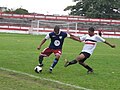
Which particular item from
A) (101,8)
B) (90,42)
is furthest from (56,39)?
(101,8)

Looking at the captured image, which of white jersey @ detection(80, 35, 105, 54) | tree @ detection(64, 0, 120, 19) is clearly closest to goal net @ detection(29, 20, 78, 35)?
tree @ detection(64, 0, 120, 19)

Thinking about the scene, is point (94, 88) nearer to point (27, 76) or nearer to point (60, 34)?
point (27, 76)

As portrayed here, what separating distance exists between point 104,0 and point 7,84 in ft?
205

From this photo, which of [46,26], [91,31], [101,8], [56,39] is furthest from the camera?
[101,8]

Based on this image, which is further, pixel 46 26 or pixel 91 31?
pixel 46 26

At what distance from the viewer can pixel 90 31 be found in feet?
41.3

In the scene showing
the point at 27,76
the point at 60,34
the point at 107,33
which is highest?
the point at 60,34

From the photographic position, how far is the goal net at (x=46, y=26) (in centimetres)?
5307

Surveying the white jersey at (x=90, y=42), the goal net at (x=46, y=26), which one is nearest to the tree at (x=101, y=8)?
the goal net at (x=46, y=26)

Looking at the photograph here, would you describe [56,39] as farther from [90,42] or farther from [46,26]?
[46,26]

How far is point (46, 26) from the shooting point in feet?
191

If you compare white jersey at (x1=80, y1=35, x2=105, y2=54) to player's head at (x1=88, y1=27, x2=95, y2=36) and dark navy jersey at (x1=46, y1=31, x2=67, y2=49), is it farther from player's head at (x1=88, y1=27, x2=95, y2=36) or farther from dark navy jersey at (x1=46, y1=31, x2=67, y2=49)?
dark navy jersey at (x1=46, y1=31, x2=67, y2=49)

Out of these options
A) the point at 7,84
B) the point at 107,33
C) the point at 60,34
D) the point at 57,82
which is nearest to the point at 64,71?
the point at 60,34

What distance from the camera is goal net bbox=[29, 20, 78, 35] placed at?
174 ft
